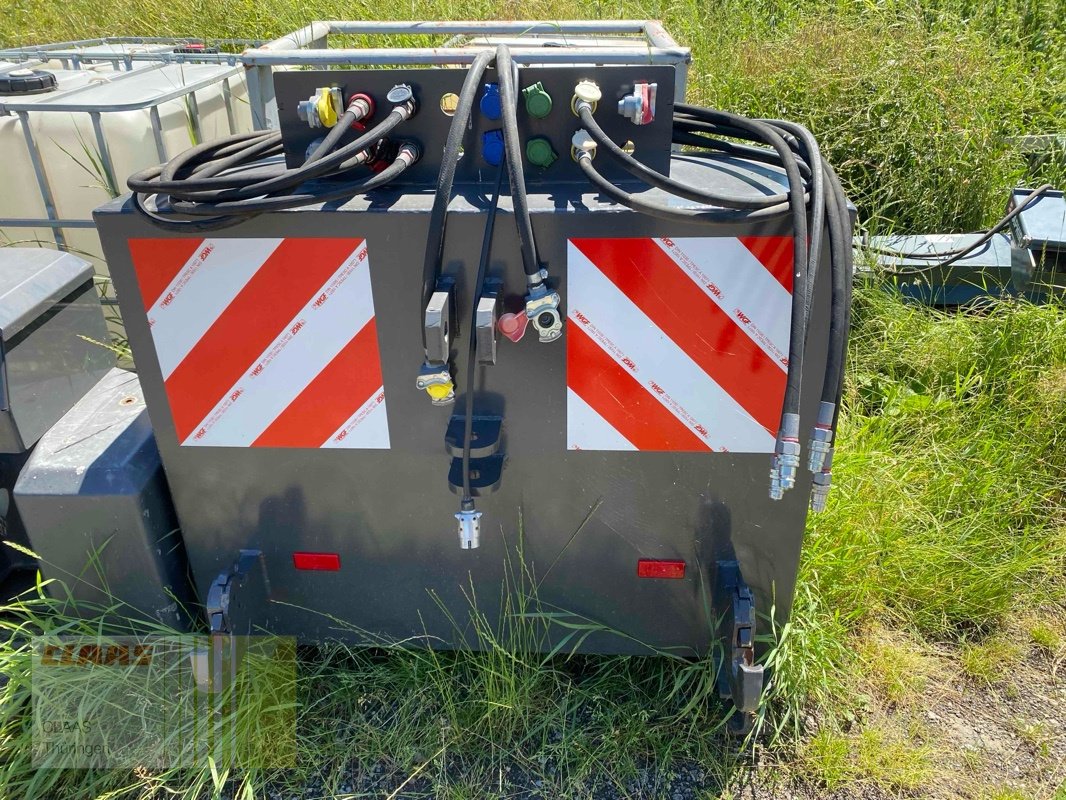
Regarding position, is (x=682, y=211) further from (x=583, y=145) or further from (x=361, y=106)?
(x=361, y=106)

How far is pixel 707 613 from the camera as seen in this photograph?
1777 mm

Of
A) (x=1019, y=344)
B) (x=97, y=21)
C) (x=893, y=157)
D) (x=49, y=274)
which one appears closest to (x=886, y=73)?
(x=893, y=157)

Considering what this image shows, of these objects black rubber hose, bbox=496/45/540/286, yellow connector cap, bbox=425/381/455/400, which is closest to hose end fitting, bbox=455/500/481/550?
yellow connector cap, bbox=425/381/455/400

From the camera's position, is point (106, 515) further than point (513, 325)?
Yes

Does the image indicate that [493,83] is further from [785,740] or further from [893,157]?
[893,157]

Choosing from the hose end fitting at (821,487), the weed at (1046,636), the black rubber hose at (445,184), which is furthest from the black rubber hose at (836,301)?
the weed at (1046,636)

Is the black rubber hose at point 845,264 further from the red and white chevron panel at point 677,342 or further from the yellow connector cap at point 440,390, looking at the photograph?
the yellow connector cap at point 440,390

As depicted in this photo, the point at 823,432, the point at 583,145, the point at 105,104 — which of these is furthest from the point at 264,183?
the point at 105,104

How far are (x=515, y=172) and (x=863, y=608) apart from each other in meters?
1.49

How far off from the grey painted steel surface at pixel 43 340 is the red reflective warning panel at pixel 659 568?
1349 mm

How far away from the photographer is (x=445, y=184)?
1.34 meters

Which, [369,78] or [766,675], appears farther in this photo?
[766,675]

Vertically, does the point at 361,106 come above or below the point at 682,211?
above

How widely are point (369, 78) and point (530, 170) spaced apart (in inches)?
13.3
